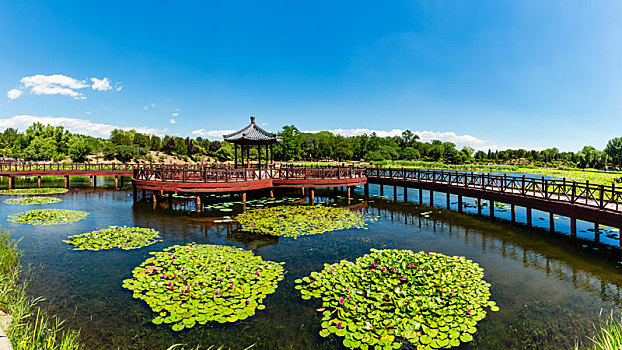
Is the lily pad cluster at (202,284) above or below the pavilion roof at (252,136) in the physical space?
below

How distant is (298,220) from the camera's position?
601 inches

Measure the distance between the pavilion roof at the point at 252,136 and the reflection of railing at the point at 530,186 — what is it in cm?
996

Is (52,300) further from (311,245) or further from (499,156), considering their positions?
(499,156)

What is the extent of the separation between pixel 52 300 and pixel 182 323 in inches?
139

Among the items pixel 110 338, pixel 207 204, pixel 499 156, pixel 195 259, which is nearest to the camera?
pixel 110 338

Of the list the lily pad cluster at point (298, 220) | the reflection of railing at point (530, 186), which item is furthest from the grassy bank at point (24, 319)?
the reflection of railing at point (530, 186)

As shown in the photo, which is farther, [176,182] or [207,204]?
[207,204]

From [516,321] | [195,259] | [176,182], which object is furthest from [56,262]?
[516,321]

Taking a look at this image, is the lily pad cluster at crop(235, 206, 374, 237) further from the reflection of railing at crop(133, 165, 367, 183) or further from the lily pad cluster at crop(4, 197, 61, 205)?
the lily pad cluster at crop(4, 197, 61, 205)

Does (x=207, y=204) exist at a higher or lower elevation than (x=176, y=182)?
lower

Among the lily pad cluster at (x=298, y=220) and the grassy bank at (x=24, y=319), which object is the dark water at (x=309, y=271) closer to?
the grassy bank at (x=24, y=319)

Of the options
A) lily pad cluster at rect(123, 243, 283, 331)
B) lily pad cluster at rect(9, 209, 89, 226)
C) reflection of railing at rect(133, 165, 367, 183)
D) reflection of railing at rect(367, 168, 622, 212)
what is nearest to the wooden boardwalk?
reflection of railing at rect(367, 168, 622, 212)

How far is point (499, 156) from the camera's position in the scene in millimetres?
103625

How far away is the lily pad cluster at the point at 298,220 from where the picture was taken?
13367 millimetres
